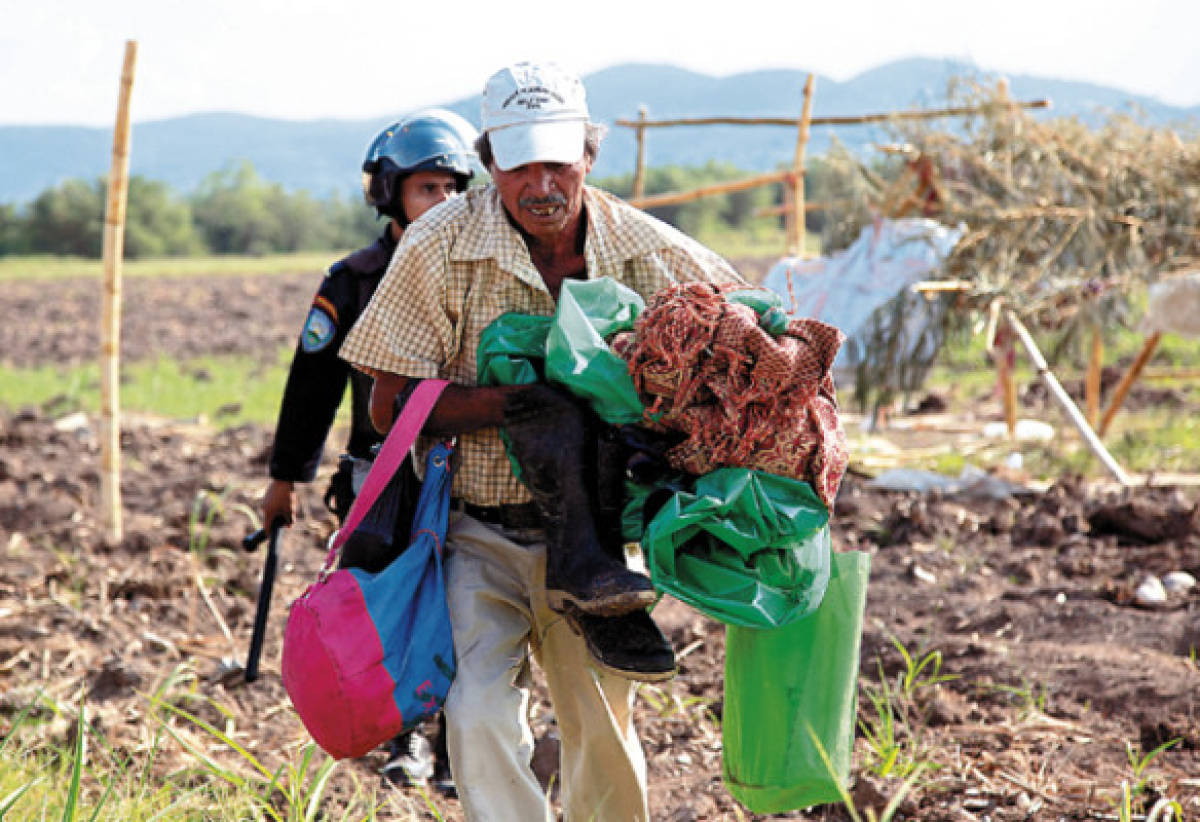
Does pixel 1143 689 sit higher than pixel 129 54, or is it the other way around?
pixel 129 54

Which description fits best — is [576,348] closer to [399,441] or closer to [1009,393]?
[399,441]

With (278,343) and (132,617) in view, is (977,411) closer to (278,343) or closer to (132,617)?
(132,617)

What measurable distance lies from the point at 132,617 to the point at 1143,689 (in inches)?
140

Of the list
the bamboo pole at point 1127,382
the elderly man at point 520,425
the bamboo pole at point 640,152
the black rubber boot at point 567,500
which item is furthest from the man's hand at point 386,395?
the bamboo pole at point 640,152

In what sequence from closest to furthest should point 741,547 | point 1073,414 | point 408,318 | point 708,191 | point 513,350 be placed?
point 741,547, point 513,350, point 408,318, point 1073,414, point 708,191

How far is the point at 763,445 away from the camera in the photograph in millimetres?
2268

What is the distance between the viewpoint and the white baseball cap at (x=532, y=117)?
2480 mm

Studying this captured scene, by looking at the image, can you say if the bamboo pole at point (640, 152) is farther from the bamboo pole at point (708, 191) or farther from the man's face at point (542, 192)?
the man's face at point (542, 192)

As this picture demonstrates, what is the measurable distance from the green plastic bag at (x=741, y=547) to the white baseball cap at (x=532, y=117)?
0.69m

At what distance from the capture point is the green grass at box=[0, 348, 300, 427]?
11695 millimetres

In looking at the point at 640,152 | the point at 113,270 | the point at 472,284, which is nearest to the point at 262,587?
the point at 472,284

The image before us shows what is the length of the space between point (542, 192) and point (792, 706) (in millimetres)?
1061

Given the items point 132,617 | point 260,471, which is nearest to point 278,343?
point 260,471

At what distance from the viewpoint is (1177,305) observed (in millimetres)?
6910
